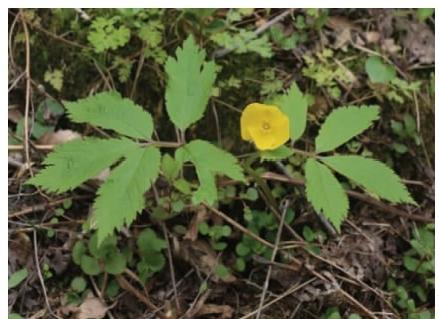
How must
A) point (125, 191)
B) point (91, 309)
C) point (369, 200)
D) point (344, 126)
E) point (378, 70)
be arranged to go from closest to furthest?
point (125, 191) < point (344, 126) < point (91, 309) < point (369, 200) < point (378, 70)

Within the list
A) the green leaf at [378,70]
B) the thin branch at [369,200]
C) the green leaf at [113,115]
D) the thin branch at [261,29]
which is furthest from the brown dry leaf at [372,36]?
the green leaf at [113,115]

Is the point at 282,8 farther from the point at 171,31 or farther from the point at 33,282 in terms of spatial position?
the point at 33,282

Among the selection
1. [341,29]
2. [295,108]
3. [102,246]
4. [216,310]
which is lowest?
[216,310]

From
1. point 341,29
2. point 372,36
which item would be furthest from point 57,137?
point 372,36

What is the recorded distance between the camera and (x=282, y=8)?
2869 millimetres

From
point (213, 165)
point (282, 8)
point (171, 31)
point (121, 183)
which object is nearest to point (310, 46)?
point (282, 8)

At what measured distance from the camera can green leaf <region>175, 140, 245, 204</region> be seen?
75.1 inches

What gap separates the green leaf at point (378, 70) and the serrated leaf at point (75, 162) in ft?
4.25

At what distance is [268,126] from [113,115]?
1.64ft

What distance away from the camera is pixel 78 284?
2.26m

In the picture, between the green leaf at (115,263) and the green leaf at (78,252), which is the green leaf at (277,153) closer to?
the green leaf at (115,263)

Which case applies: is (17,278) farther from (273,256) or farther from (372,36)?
(372,36)

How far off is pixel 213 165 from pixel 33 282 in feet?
2.77

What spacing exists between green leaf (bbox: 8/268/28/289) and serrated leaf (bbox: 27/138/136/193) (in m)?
0.49
